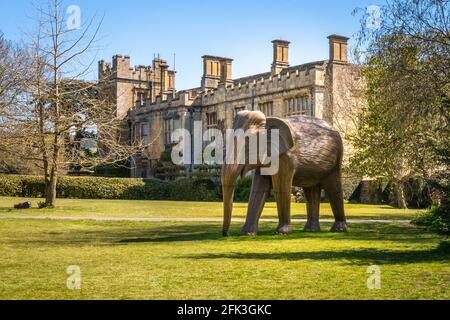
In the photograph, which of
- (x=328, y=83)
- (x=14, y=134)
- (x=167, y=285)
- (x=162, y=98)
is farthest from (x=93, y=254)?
(x=162, y=98)

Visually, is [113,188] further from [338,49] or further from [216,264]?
[216,264]

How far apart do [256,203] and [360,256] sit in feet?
12.9

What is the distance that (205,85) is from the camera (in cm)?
5188

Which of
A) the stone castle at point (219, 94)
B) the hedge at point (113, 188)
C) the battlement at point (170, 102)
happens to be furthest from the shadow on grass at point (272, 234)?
the battlement at point (170, 102)

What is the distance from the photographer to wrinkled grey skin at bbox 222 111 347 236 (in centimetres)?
1509

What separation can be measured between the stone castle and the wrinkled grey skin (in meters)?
15.4

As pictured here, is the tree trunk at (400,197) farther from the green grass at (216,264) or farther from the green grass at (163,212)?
the green grass at (216,264)

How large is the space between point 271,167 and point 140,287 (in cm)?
720

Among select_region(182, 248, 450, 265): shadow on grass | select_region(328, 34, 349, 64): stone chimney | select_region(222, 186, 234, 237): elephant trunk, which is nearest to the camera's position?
select_region(182, 248, 450, 265): shadow on grass

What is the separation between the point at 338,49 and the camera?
3891cm

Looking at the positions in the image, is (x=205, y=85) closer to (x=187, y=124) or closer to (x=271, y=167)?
(x=187, y=124)
